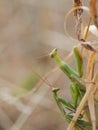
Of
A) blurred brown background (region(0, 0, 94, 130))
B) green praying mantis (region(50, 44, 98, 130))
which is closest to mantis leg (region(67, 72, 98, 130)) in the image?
green praying mantis (region(50, 44, 98, 130))

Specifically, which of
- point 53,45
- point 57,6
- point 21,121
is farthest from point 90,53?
point 57,6

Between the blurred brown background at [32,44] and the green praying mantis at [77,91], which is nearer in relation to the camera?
the green praying mantis at [77,91]

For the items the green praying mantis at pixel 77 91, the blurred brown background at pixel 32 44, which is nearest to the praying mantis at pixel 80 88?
the green praying mantis at pixel 77 91

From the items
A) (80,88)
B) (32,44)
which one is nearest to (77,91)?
(80,88)

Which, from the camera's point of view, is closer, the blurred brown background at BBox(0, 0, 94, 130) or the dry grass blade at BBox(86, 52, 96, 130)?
the dry grass blade at BBox(86, 52, 96, 130)

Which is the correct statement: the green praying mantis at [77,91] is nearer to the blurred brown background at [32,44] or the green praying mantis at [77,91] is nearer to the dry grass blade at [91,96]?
the dry grass blade at [91,96]

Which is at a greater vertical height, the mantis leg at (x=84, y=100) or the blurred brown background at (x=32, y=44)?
the blurred brown background at (x=32, y=44)

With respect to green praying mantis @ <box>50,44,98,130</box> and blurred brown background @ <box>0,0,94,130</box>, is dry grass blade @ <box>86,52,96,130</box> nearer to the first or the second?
green praying mantis @ <box>50,44,98,130</box>

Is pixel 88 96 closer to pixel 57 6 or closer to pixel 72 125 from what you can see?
pixel 72 125

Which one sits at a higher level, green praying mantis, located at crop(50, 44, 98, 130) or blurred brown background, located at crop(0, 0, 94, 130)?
blurred brown background, located at crop(0, 0, 94, 130)
